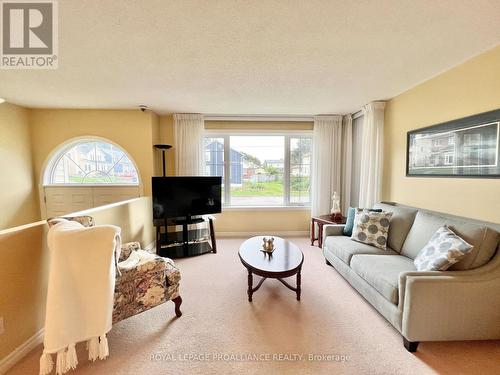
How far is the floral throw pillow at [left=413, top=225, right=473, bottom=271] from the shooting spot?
5.41ft

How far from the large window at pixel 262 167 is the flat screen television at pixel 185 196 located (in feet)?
2.42

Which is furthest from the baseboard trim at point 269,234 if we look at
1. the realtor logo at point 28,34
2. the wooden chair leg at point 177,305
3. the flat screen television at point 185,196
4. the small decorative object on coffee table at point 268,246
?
the realtor logo at point 28,34

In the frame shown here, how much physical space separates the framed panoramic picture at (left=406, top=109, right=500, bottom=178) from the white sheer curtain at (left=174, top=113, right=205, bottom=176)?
3338 mm

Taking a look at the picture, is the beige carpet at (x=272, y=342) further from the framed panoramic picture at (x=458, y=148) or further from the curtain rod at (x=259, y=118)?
the curtain rod at (x=259, y=118)

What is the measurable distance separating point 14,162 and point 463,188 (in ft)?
20.0

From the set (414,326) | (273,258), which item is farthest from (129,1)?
(414,326)

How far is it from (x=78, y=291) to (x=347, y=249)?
8.46ft

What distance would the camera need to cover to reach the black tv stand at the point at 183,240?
3.32 meters

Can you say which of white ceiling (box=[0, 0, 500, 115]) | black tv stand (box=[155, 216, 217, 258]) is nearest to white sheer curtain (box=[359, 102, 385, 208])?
white ceiling (box=[0, 0, 500, 115])

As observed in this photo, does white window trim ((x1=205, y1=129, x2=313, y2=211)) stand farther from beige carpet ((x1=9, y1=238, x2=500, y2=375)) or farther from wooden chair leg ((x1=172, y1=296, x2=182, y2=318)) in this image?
wooden chair leg ((x1=172, y1=296, x2=182, y2=318))

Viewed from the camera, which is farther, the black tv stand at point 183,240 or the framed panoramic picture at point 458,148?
the black tv stand at point 183,240

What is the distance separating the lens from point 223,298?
7.40 feet

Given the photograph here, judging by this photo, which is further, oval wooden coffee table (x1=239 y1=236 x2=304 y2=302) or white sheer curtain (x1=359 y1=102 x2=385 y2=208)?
white sheer curtain (x1=359 y1=102 x2=385 y2=208)

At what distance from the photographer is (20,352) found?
154 centimetres
